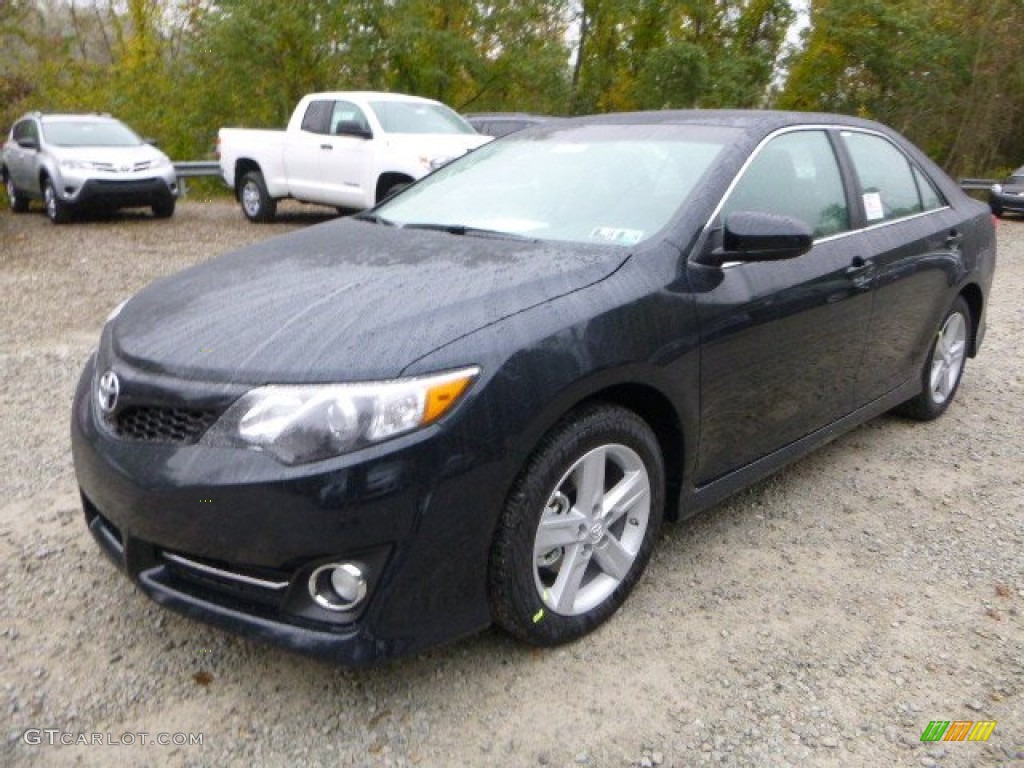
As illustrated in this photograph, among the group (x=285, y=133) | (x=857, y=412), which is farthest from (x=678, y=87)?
(x=857, y=412)

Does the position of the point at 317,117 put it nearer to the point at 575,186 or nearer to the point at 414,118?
the point at 414,118

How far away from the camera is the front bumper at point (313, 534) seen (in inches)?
81.1

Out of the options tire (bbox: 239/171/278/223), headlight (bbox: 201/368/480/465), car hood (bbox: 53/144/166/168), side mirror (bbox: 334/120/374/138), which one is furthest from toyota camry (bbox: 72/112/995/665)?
car hood (bbox: 53/144/166/168)

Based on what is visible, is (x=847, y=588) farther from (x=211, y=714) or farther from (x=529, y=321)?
(x=211, y=714)

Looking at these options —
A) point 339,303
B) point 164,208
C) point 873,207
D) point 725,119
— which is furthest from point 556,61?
point 339,303

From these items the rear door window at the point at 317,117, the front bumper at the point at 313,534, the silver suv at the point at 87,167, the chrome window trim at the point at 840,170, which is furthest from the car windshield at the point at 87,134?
Result: the front bumper at the point at 313,534

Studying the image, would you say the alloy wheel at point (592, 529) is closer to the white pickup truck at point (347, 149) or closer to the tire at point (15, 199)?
the white pickup truck at point (347, 149)

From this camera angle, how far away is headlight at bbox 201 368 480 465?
208cm

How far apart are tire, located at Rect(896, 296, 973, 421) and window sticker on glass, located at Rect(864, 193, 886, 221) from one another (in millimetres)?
863

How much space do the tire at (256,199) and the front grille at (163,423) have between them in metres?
10.9

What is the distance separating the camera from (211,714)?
234 centimetres

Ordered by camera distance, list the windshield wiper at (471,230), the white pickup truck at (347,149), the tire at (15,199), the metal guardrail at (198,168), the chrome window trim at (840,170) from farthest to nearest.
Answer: the metal guardrail at (198,168) → the tire at (15,199) → the white pickup truck at (347,149) → the windshield wiper at (471,230) → the chrome window trim at (840,170)

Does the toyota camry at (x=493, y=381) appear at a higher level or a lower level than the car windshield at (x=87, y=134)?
higher

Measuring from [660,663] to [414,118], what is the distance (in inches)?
383
